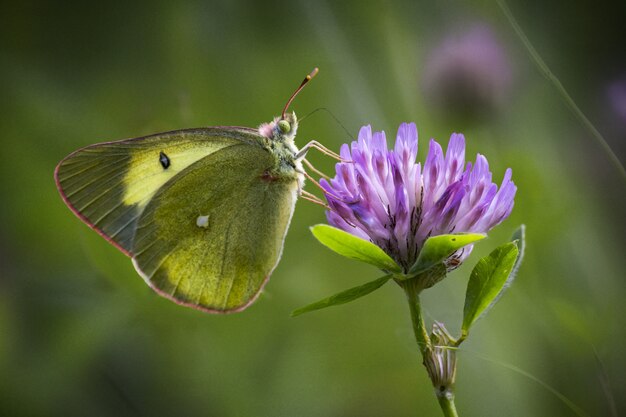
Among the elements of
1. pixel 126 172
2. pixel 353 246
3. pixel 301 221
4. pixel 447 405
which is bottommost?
pixel 447 405

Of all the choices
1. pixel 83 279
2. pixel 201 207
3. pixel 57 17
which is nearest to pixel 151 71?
pixel 57 17

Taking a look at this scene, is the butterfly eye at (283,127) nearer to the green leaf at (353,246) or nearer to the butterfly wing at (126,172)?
the butterfly wing at (126,172)

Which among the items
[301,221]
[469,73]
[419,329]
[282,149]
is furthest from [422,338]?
[301,221]

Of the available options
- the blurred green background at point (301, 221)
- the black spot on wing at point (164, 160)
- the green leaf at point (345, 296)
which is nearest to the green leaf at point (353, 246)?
the green leaf at point (345, 296)

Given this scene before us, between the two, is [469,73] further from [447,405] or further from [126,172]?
[447,405]

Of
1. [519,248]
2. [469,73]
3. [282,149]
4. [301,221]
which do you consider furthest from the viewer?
[301,221]

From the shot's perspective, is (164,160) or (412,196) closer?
(412,196)
